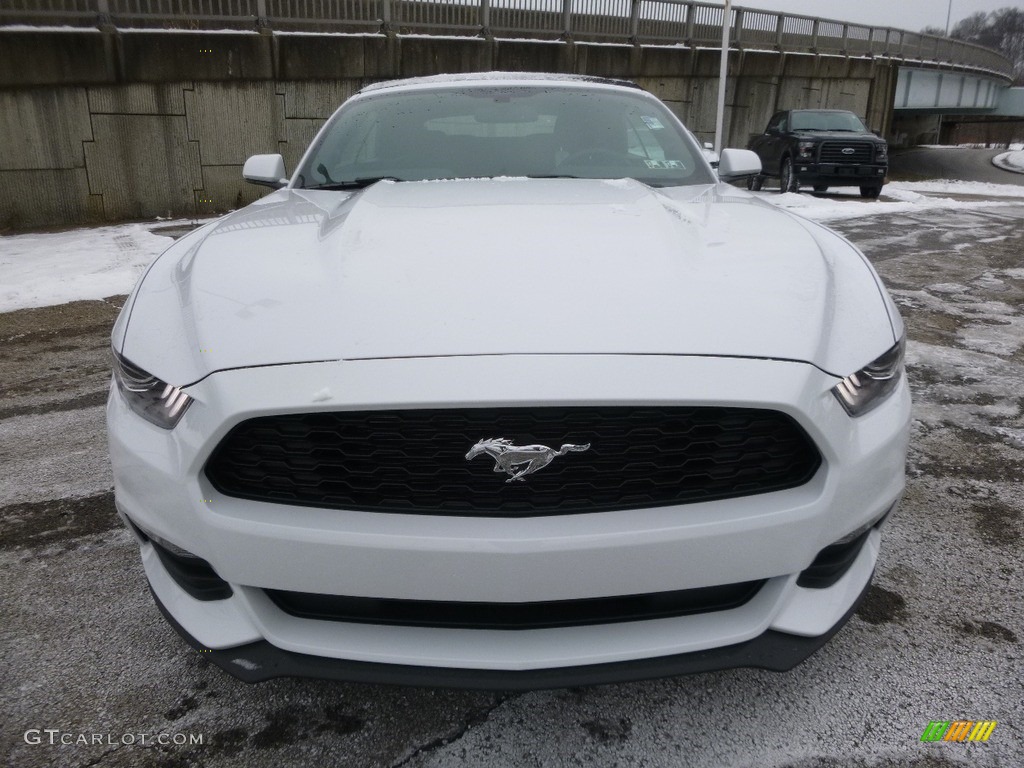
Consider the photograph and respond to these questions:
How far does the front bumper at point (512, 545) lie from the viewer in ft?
Result: 4.48

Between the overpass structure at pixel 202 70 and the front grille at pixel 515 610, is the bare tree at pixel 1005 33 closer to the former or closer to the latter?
the overpass structure at pixel 202 70

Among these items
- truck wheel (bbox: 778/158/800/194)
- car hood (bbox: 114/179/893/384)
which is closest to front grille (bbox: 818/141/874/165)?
truck wheel (bbox: 778/158/800/194)

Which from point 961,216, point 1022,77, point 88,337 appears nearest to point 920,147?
point 961,216

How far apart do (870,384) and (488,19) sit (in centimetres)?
1314

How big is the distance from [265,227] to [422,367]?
41.2 inches

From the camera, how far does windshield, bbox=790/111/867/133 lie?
13.9 metres

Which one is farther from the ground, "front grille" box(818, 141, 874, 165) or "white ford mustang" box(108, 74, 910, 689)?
"white ford mustang" box(108, 74, 910, 689)

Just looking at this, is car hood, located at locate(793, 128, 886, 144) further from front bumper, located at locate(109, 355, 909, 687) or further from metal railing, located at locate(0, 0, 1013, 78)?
front bumper, located at locate(109, 355, 909, 687)

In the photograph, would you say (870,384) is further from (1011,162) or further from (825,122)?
(1011,162)

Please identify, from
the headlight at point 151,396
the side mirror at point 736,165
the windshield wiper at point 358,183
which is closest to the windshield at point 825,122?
the side mirror at point 736,165

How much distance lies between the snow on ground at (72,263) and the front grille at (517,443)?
3.75 m

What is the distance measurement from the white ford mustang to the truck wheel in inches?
516

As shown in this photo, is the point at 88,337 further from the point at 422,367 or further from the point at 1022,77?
the point at 1022,77

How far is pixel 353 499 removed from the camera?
4.78 feet
